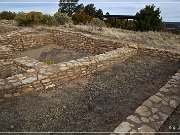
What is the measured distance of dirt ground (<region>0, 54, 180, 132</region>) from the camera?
194 inches

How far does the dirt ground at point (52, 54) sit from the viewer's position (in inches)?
376

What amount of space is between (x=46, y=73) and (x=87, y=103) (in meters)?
1.40

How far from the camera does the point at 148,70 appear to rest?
7.87m

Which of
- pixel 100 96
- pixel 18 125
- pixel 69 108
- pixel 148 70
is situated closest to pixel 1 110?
pixel 18 125

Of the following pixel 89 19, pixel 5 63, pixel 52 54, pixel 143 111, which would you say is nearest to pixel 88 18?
pixel 89 19

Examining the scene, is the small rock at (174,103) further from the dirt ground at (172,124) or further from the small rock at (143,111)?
the small rock at (143,111)

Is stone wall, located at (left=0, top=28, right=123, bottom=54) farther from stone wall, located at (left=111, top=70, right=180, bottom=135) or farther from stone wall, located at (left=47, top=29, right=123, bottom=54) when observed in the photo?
stone wall, located at (left=111, top=70, right=180, bottom=135)

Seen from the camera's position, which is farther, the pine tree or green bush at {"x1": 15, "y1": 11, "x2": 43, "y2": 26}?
the pine tree

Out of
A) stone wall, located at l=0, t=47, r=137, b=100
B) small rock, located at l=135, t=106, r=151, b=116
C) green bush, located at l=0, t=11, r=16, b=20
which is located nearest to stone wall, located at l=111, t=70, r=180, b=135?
small rock, located at l=135, t=106, r=151, b=116

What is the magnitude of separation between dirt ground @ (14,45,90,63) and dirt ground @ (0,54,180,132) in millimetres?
2329

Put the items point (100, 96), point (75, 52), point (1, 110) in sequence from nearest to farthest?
point (1, 110), point (100, 96), point (75, 52)

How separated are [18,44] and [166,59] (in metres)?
5.90

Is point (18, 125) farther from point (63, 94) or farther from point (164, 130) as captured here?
point (164, 130)

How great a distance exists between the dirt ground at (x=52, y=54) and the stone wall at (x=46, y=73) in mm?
1965
